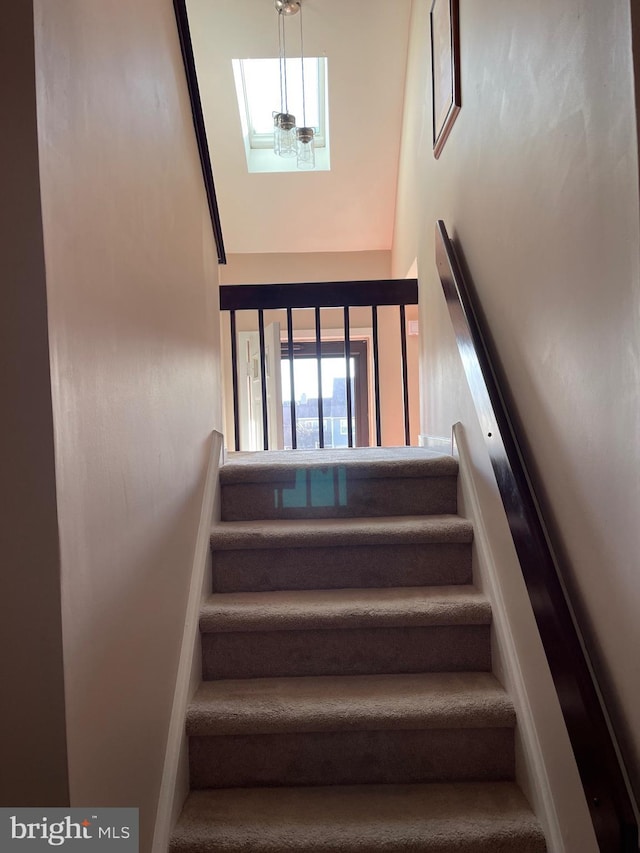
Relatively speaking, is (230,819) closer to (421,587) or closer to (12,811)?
(12,811)

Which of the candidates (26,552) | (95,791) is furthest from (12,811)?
(26,552)

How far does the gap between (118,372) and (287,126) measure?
314 cm

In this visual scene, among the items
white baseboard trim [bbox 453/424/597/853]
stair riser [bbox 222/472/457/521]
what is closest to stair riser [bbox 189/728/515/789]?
white baseboard trim [bbox 453/424/597/853]

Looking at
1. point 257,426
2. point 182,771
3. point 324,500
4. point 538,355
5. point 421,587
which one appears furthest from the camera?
point 257,426

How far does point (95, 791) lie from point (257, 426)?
4.16 meters

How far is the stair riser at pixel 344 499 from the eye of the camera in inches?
86.8

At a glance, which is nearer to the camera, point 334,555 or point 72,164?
point 72,164

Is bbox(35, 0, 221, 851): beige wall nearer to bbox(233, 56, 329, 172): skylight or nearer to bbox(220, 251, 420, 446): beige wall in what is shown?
bbox(233, 56, 329, 172): skylight

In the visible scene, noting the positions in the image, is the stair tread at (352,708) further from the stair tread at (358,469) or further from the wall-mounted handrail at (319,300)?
the wall-mounted handrail at (319,300)

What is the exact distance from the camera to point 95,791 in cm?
103

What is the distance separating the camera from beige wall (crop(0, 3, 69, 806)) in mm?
889

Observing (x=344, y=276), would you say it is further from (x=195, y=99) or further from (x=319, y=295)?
(x=195, y=99)

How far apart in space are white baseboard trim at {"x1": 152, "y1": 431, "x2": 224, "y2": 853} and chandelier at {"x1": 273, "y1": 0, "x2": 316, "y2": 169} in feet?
8.28

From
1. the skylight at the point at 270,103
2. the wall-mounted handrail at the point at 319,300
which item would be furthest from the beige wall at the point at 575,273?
the skylight at the point at 270,103
